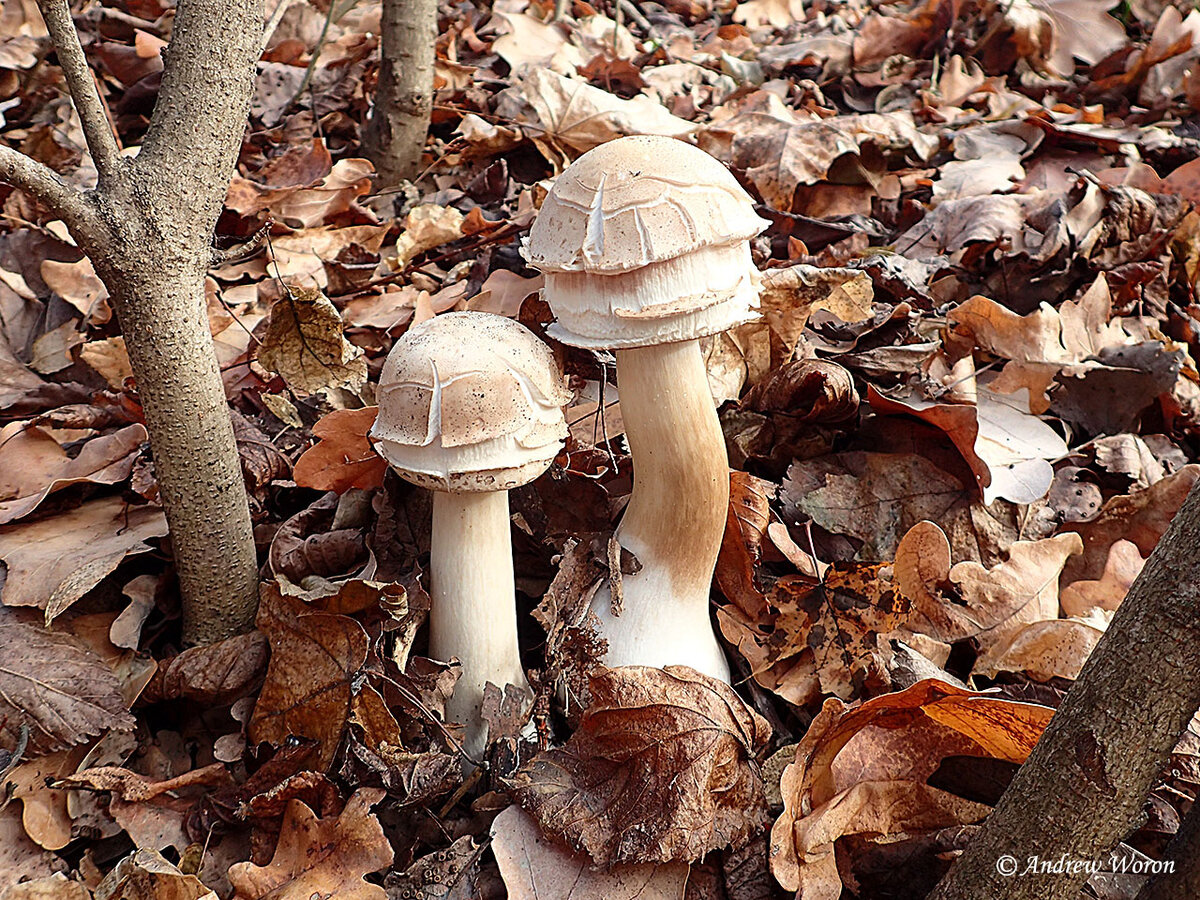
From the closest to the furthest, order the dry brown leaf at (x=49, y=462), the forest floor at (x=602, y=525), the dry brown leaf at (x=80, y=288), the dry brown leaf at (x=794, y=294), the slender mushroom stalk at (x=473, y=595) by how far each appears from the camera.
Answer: the forest floor at (x=602, y=525) < the slender mushroom stalk at (x=473, y=595) < the dry brown leaf at (x=49, y=462) < the dry brown leaf at (x=794, y=294) < the dry brown leaf at (x=80, y=288)

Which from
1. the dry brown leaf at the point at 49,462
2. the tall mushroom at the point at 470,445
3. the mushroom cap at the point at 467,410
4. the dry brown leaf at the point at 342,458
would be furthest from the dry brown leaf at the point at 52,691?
the mushroom cap at the point at 467,410

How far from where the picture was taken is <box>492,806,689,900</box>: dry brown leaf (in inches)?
71.8

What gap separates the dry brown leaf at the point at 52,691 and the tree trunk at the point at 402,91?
7.62 feet

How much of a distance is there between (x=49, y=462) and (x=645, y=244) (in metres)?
1.92

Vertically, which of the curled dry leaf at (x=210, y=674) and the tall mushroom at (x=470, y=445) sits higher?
the tall mushroom at (x=470, y=445)

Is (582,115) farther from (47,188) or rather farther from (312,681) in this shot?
(312,681)

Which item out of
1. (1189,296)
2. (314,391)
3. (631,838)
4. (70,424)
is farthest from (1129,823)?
(70,424)

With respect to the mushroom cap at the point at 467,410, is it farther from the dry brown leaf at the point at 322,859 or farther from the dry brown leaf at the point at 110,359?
the dry brown leaf at the point at 110,359

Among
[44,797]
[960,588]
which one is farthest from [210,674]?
[960,588]

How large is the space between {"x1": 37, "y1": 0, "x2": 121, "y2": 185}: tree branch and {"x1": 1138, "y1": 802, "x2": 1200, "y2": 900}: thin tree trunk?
217 cm

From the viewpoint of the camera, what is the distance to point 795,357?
2.79m

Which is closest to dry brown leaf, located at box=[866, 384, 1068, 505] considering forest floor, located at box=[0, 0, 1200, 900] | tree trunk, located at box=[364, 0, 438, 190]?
forest floor, located at box=[0, 0, 1200, 900]

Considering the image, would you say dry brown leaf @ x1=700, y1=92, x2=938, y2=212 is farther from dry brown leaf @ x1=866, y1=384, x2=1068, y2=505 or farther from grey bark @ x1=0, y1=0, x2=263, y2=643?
grey bark @ x1=0, y1=0, x2=263, y2=643

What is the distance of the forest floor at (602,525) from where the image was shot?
1.88 meters
